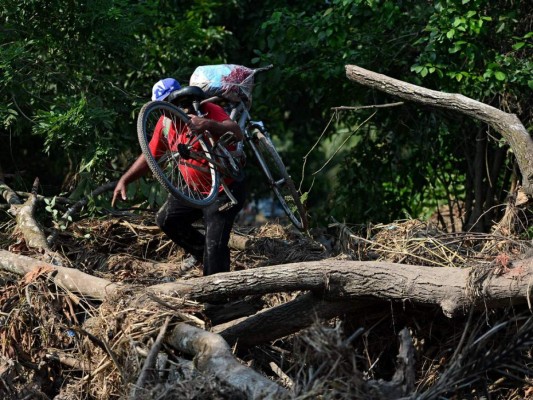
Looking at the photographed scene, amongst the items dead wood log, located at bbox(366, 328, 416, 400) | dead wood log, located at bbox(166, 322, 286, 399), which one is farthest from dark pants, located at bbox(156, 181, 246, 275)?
dead wood log, located at bbox(366, 328, 416, 400)

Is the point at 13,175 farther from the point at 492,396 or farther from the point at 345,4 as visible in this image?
the point at 492,396

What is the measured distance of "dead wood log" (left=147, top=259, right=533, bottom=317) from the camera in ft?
21.4

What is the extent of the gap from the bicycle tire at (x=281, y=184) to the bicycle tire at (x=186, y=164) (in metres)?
0.97

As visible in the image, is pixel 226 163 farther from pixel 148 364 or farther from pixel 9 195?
pixel 9 195

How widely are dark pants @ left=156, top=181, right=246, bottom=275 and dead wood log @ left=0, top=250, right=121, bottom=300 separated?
0.67 m

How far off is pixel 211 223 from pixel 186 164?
43cm

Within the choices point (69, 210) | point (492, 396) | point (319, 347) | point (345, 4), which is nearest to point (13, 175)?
point (69, 210)

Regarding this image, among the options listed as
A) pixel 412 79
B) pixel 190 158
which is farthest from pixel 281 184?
pixel 412 79

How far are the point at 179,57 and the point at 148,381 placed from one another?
581 centimetres

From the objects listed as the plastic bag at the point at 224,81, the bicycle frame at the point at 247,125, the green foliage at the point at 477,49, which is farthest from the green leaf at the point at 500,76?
the plastic bag at the point at 224,81

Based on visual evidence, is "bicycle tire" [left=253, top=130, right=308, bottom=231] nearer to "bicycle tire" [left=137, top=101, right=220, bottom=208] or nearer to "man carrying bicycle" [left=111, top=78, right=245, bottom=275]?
"man carrying bicycle" [left=111, top=78, right=245, bottom=275]

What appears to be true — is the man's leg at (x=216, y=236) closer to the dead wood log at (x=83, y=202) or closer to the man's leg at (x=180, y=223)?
the man's leg at (x=180, y=223)

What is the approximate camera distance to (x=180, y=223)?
7801 millimetres

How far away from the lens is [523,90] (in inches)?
399
